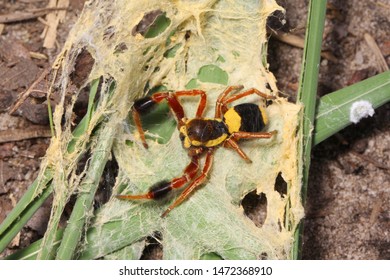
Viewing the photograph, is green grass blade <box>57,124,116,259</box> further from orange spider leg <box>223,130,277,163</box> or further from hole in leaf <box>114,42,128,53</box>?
orange spider leg <box>223,130,277,163</box>

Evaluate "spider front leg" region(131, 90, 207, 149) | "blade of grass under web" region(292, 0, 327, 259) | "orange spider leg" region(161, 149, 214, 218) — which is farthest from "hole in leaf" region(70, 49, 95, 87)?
"blade of grass under web" region(292, 0, 327, 259)

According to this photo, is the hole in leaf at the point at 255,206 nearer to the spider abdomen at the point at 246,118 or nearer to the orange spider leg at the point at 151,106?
the spider abdomen at the point at 246,118

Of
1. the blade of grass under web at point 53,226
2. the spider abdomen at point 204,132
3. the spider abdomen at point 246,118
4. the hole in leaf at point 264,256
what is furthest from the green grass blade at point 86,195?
the hole in leaf at point 264,256

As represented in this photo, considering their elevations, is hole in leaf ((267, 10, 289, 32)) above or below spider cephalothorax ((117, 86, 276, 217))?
above

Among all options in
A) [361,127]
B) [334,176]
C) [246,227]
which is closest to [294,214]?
[246,227]

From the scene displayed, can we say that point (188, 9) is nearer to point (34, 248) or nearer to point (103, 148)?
point (103, 148)

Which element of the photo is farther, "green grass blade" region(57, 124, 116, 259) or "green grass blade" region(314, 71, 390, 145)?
"green grass blade" region(314, 71, 390, 145)
